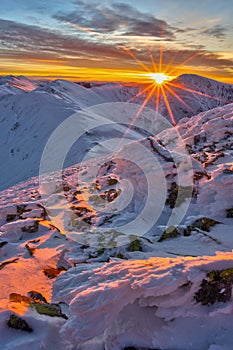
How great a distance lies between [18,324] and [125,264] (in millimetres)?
1956

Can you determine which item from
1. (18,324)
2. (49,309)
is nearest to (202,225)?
(49,309)

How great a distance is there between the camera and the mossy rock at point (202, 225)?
26.1 feet

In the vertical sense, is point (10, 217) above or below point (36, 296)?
below

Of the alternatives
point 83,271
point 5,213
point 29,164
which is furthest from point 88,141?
point 83,271

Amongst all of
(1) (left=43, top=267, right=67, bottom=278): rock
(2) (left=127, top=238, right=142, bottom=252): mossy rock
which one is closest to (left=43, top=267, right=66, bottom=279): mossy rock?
(1) (left=43, top=267, right=67, bottom=278): rock

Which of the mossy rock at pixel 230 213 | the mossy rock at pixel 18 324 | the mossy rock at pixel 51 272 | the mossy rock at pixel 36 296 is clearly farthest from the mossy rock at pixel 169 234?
the mossy rock at pixel 18 324

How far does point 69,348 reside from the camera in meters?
4.88

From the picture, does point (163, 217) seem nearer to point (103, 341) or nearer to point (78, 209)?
point (78, 209)

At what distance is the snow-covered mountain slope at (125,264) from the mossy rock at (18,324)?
1cm

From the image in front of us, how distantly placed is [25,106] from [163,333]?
244ft

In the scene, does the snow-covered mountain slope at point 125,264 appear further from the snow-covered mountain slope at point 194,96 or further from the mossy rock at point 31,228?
the snow-covered mountain slope at point 194,96

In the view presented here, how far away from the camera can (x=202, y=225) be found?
8.12 metres

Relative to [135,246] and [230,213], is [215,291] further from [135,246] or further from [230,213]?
[230,213]

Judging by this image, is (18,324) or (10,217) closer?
(18,324)
